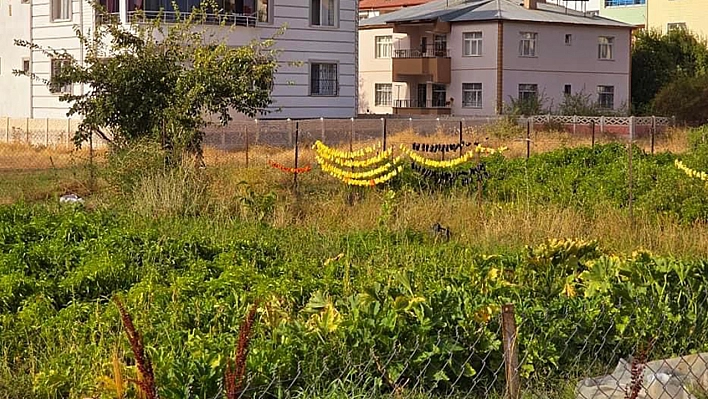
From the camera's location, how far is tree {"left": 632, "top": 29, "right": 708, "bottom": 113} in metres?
58.1

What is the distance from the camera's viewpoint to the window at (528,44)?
52656 mm

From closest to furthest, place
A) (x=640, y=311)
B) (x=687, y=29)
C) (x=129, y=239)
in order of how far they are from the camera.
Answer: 1. (x=640, y=311)
2. (x=129, y=239)
3. (x=687, y=29)

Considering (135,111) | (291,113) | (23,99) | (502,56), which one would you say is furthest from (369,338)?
(502,56)

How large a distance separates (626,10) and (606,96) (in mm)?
21556

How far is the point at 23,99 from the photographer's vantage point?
40.9 metres

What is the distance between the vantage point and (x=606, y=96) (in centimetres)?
5559

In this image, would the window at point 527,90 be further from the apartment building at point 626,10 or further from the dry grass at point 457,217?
the dry grass at point 457,217

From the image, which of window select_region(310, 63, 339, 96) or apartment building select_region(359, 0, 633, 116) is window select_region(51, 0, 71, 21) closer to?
window select_region(310, 63, 339, 96)

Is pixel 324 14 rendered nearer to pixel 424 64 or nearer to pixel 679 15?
pixel 424 64

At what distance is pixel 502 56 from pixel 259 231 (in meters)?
38.7

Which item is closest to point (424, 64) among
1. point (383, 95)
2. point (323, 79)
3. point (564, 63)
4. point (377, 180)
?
point (383, 95)

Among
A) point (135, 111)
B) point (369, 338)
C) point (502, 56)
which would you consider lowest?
point (369, 338)

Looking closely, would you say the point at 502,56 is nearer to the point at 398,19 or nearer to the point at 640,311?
the point at 398,19

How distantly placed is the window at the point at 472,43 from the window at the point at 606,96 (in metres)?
6.40
